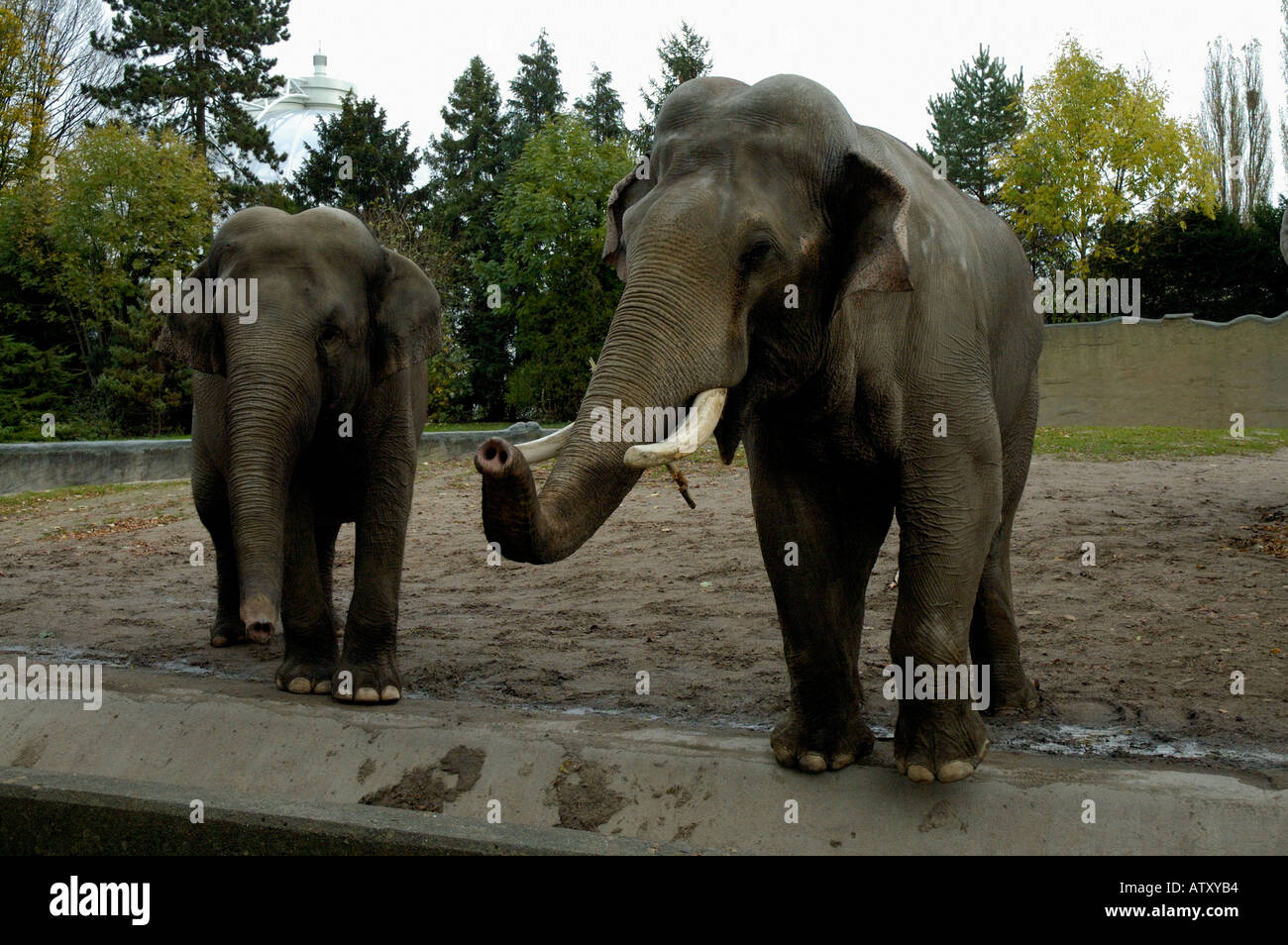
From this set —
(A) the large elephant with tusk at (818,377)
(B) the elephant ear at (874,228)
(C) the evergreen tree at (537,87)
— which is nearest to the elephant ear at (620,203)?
(A) the large elephant with tusk at (818,377)

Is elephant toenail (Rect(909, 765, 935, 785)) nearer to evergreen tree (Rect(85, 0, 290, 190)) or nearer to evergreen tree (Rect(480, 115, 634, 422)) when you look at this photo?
evergreen tree (Rect(480, 115, 634, 422))

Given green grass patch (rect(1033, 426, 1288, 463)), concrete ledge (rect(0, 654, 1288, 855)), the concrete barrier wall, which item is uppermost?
the concrete barrier wall

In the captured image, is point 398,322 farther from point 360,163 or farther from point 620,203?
point 360,163

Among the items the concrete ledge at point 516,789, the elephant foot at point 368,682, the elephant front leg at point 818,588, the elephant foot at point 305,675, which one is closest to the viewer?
the concrete ledge at point 516,789

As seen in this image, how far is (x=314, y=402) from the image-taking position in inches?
273

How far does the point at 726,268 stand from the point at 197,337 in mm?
4002

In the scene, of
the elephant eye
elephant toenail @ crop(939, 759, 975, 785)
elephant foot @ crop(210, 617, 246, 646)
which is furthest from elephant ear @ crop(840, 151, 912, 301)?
elephant foot @ crop(210, 617, 246, 646)

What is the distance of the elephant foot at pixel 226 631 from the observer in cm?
913

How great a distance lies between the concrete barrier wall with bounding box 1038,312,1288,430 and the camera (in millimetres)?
27062

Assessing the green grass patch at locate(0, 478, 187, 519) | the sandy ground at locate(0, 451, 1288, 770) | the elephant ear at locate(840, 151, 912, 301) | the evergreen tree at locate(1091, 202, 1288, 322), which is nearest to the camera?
the elephant ear at locate(840, 151, 912, 301)

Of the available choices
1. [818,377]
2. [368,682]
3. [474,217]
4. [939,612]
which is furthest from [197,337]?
[474,217]

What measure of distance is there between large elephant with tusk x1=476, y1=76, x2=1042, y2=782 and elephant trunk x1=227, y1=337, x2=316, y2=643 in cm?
237

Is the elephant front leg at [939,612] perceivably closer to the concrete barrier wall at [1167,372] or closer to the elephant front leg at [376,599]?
the elephant front leg at [376,599]

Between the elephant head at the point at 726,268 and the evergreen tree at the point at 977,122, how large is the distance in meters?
56.1
